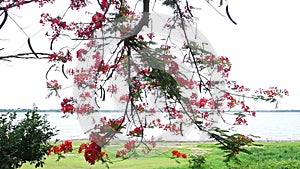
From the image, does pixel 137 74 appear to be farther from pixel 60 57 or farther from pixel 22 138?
pixel 22 138

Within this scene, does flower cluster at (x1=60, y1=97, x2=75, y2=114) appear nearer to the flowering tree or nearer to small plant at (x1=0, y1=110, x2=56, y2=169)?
the flowering tree

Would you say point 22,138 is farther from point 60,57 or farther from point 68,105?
point 60,57

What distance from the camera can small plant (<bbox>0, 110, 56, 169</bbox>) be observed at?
4.45 m

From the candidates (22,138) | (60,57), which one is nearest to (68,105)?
(60,57)

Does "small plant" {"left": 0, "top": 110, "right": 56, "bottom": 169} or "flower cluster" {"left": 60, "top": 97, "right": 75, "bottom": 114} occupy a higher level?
"flower cluster" {"left": 60, "top": 97, "right": 75, "bottom": 114}

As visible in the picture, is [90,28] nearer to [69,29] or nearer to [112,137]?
[69,29]

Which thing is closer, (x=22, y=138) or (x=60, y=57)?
(x=60, y=57)

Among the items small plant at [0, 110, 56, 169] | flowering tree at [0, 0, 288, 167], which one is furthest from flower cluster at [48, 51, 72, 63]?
small plant at [0, 110, 56, 169]

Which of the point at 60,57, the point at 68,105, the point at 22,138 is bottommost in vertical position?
the point at 22,138

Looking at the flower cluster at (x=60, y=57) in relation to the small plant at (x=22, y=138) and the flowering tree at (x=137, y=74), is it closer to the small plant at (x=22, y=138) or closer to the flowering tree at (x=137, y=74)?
the flowering tree at (x=137, y=74)

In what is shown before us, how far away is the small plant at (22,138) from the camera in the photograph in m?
4.45

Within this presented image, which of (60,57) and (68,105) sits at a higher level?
(60,57)

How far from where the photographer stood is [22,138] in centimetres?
459

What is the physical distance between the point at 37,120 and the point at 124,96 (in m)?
1.63
